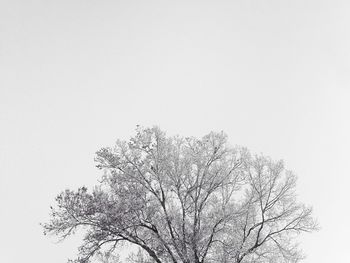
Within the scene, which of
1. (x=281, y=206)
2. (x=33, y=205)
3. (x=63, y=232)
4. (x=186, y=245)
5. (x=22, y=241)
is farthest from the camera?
(x=33, y=205)

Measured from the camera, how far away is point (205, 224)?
75.6 ft

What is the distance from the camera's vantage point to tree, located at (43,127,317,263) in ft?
69.8

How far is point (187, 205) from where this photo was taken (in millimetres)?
23703

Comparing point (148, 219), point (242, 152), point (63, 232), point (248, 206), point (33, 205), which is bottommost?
point (63, 232)

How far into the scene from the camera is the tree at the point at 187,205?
69.8ft

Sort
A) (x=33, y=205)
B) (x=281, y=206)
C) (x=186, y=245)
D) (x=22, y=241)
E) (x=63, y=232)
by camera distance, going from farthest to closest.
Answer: (x=33, y=205)
(x=22, y=241)
(x=281, y=206)
(x=186, y=245)
(x=63, y=232)

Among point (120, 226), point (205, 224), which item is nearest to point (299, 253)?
point (205, 224)

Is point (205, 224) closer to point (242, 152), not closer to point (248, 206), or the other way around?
point (248, 206)

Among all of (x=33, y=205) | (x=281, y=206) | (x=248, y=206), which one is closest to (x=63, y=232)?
(x=248, y=206)

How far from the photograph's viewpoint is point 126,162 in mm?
23188

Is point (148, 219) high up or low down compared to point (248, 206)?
down

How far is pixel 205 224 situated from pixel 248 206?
247cm

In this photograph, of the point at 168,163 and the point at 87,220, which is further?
the point at 168,163

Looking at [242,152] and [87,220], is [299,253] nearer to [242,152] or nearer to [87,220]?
[242,152]
